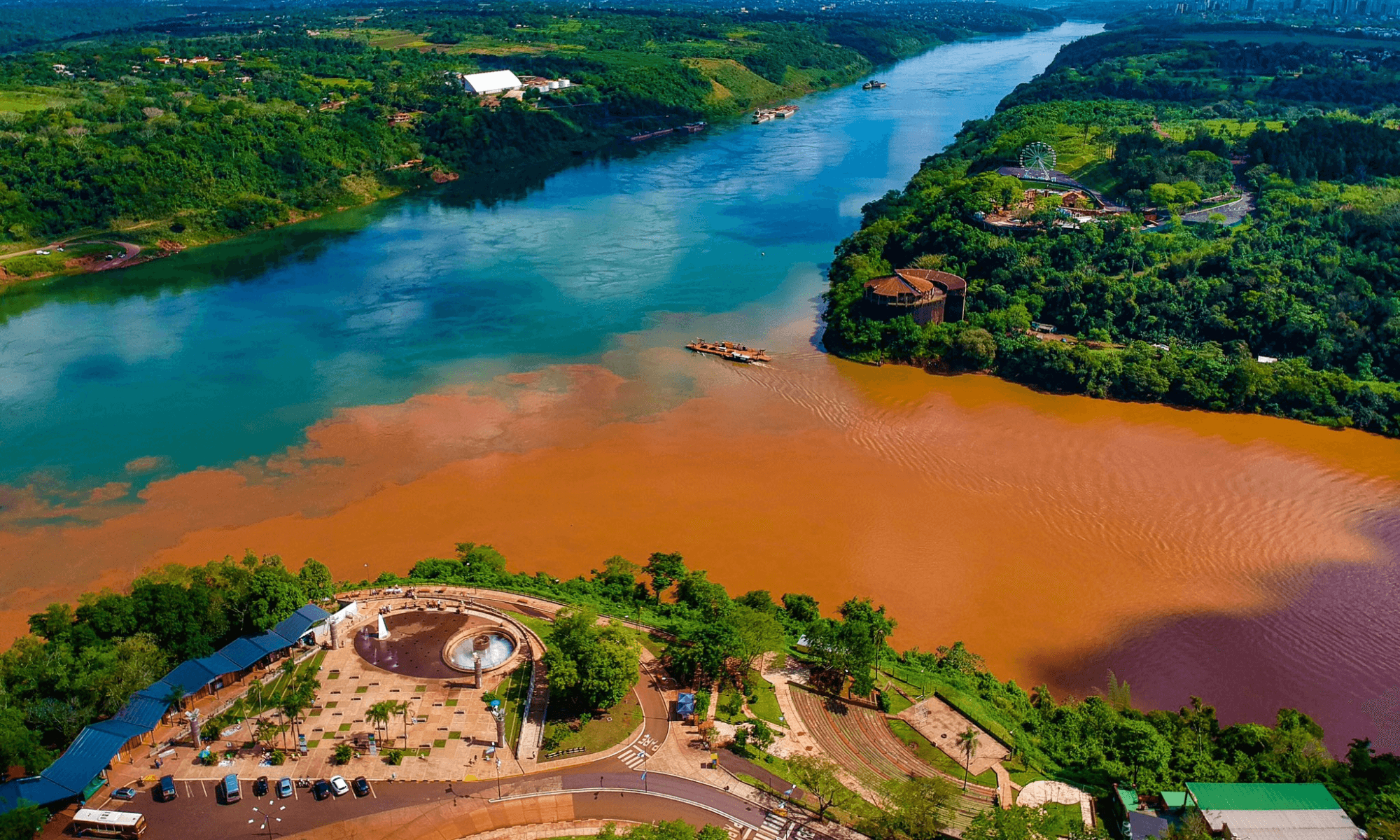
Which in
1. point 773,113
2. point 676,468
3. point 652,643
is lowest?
point 676,468

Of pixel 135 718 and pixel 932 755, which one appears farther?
pixel 932 755

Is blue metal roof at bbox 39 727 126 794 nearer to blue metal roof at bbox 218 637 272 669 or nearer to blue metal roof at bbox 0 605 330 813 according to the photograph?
blue metal roof at bbox 0 605 330 813

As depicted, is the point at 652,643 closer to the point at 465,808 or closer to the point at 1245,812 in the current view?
the point at 465,808

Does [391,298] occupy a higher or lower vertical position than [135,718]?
lower

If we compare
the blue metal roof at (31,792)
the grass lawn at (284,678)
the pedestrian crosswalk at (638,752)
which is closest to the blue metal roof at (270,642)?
the grass lawn at (284,678)

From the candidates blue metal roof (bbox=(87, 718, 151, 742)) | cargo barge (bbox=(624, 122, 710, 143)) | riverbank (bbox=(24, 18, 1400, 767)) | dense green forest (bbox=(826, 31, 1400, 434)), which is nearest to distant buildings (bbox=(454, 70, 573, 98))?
cargo barge (bbox=(624, 122, 710, 143))

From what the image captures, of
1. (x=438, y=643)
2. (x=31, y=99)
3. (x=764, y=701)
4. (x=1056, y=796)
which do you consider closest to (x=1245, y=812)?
(x=1056, y=796)
